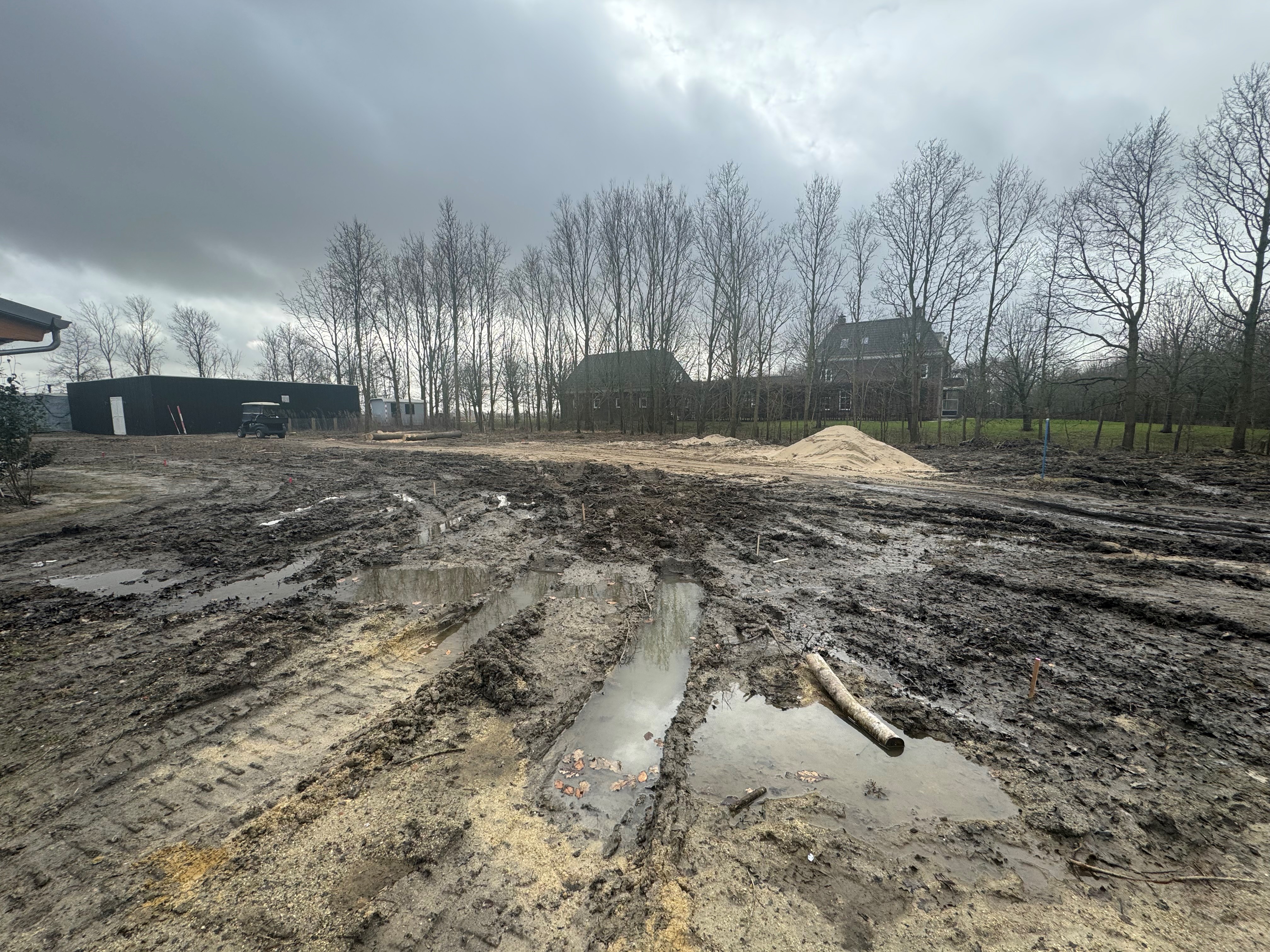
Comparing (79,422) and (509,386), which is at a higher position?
(509,386)

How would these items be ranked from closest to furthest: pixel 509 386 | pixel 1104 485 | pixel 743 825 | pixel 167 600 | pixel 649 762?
pixel 743 825 → pixel 649 762 → pixel 167 600 → pixel 1104 485 → pixel 509 386

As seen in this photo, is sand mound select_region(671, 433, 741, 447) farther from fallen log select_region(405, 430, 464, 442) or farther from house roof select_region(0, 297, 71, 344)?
house roof select_region(0, 297, 71, 344)

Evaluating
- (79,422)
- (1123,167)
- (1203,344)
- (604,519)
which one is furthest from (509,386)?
(1203,344)

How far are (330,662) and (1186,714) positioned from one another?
6.39 metres

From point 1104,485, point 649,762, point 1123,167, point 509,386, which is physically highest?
point 1123,167

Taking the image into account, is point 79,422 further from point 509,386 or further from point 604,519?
point 604,519

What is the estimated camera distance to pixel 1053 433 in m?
27.8

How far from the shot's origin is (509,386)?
40.3 metres

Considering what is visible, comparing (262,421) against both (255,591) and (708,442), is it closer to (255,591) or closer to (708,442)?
(708,442)

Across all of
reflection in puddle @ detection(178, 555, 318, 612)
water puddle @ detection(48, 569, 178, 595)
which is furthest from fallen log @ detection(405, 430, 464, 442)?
reflection in puddle @ detection(178, 555, 318, 612)

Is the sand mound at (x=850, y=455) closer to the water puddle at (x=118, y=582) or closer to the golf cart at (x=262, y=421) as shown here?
the water puddle at (x=118, y=582)

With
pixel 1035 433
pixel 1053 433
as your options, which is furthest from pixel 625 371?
pixel 1053 433

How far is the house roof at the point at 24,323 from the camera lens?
10945 millimetres

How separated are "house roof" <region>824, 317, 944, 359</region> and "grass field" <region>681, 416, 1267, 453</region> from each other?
4715 millimetres
